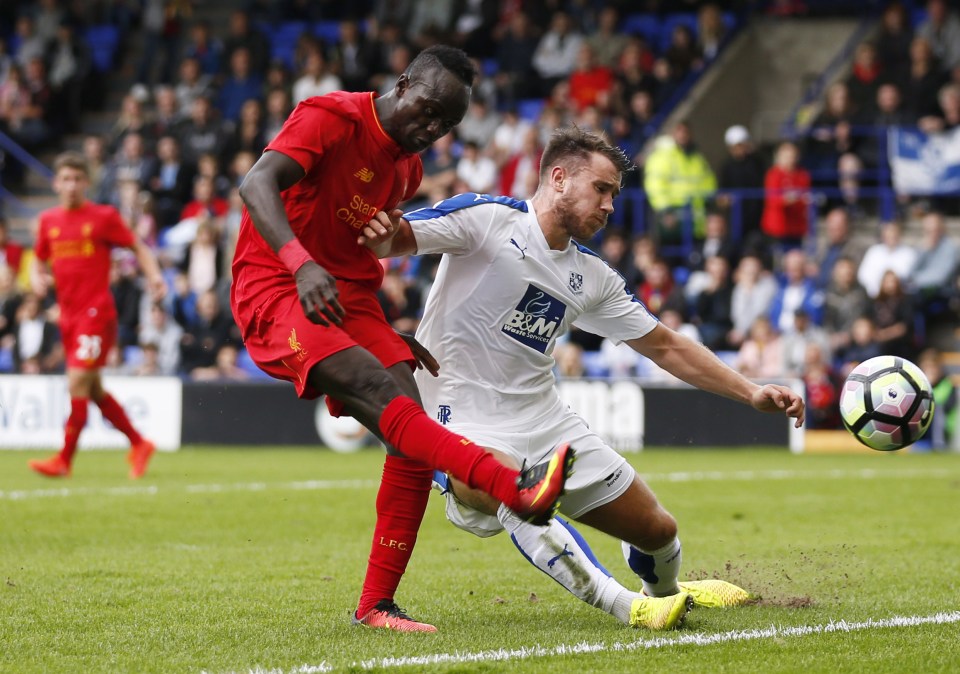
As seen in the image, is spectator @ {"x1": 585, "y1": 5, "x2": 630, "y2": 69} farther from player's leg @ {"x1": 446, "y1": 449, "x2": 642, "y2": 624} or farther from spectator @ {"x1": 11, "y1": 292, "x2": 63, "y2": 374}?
player's leg @ {"x1": 446, "y1": 449, "x2": 642, "y2": 624}

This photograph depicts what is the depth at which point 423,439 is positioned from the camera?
4746 millimetres

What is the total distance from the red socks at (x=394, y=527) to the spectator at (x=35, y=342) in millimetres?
13565

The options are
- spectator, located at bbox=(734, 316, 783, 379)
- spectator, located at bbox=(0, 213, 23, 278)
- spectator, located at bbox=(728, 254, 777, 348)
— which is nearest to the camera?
spectator, located at bbox=(734, 316, 783, 379)

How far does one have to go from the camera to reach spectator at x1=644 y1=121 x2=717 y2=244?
18.1 meters

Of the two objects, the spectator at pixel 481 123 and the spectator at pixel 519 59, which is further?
the spectator at pixel 519 59

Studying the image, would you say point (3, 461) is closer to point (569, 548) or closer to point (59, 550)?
point (59, 550)

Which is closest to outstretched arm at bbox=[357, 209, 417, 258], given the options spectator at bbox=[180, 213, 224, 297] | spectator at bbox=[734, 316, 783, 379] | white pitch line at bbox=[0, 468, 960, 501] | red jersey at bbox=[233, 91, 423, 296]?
red jersey at bbox=[233, 91, 423, 296]

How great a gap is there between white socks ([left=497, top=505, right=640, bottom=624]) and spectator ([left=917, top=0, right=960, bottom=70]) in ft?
48.2

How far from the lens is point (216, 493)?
10570 millimetres

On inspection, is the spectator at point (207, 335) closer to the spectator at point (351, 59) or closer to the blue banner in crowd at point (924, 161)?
the spectator at point (351, 59)

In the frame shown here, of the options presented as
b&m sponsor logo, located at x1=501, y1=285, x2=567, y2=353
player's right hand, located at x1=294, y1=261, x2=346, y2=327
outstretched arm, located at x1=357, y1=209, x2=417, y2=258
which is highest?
outstretched arm, located at x1=357, y1=209, x2=417, y2=258

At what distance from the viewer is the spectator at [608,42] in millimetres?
20766

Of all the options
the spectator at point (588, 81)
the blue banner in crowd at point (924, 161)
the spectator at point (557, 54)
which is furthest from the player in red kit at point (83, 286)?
the spectator at point (557, 54)

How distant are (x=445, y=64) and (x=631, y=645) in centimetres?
216
